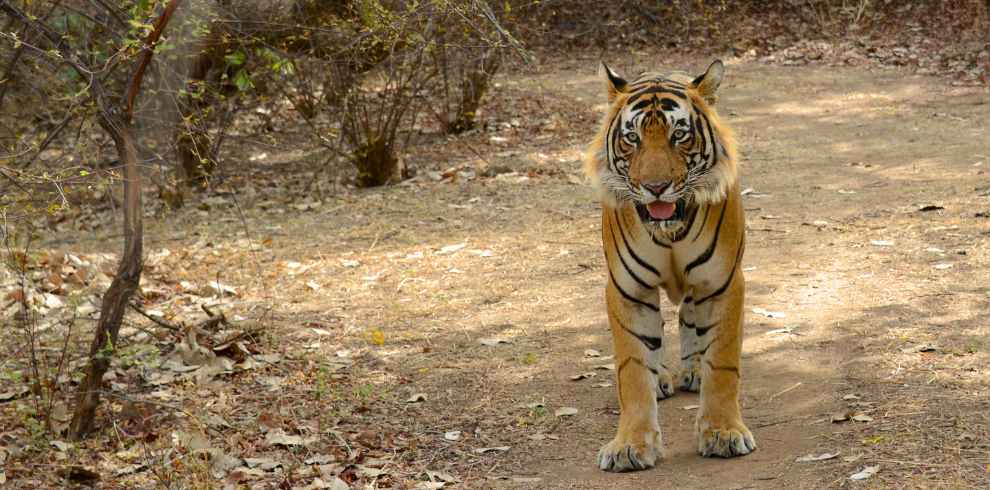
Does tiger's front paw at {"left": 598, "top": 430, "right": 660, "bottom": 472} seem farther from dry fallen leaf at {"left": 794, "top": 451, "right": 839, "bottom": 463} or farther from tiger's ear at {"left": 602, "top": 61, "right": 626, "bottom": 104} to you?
tiger's ear at {"left": 602, "top": 61, "right": 626, "bottom": 104}

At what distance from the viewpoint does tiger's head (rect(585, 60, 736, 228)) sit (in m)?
4.35

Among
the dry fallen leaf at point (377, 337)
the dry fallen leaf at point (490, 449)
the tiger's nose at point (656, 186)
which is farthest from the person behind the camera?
the dry fallen leaf at point (377, 337)

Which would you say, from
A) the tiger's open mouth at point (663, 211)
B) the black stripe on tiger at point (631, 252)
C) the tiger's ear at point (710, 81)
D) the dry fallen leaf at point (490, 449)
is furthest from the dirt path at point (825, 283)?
the tiger's ear at point (710, 81)

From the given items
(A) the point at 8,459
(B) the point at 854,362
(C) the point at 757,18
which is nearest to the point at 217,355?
(A) the point at 8,459

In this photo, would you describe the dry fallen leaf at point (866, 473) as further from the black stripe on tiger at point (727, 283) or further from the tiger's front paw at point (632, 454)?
the black stripe on tiger at point (727, 283)

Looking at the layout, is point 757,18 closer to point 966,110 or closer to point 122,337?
point 966,110

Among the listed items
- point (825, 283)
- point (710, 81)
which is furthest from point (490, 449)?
point (825, 283)

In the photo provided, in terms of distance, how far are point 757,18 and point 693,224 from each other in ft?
46.6

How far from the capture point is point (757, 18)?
1788 cm

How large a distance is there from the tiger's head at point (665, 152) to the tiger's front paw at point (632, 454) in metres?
0.88

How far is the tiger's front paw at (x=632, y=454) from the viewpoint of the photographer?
450 cm

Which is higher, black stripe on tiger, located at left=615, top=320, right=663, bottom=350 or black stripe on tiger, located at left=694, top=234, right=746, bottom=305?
black stripe on tiger, located at left=694, top=234, right=746, bottom=305

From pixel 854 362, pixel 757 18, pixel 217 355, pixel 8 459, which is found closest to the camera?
pixel 8 459

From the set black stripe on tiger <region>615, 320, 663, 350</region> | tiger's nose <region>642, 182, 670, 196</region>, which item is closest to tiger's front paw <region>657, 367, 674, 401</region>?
black stripe on tiger <region>615, 320, 663, 350</region>
